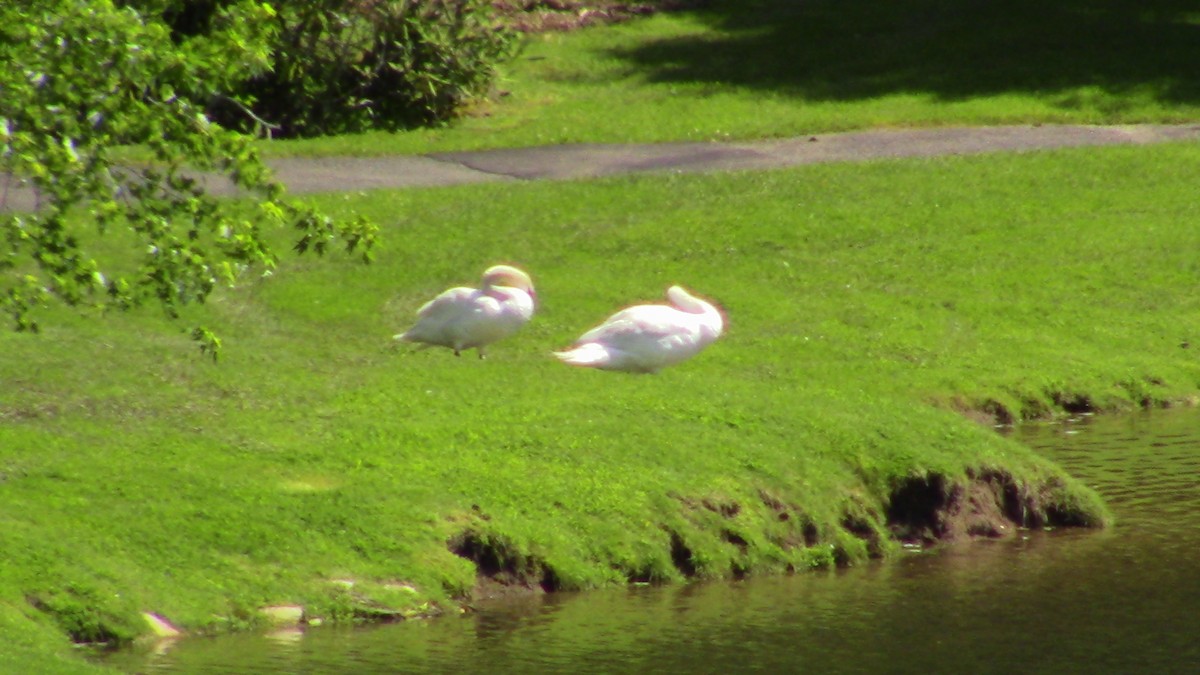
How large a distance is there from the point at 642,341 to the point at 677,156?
44.1 ft

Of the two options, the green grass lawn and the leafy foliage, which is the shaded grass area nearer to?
the leafy foliage

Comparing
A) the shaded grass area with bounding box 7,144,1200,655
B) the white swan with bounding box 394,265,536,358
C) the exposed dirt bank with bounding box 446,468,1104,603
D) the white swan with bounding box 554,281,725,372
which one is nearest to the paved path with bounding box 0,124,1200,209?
the shaded grass area with bounding box 7,144,1200,655

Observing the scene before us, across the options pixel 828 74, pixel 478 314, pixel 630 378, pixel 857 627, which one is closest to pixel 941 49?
pixel 828 74

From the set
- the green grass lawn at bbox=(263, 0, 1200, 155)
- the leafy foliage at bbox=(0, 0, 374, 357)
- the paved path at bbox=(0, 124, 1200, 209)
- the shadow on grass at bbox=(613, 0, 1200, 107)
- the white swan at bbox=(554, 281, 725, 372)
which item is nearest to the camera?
the leafy foliage at bbox=(0, 0, 374, 357)

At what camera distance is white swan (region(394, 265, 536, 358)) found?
1800cm

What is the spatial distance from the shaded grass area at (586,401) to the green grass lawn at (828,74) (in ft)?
15.7

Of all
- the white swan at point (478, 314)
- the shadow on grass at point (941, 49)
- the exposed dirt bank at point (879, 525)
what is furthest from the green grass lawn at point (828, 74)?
the exposed dirt bank at point (879, 525)

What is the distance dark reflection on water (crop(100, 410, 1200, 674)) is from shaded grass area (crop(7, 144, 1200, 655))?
0.43m

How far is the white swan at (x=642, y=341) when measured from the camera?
17.6 meters

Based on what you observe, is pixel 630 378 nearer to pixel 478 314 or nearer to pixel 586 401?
pixel 586 401

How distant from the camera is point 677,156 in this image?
30703mm

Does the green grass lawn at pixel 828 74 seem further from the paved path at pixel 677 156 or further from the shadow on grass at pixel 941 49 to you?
the paved path at pixel 677 156

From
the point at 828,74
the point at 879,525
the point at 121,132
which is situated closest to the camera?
the point at 121,132

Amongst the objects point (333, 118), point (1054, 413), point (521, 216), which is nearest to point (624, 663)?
point (1054, 413)
